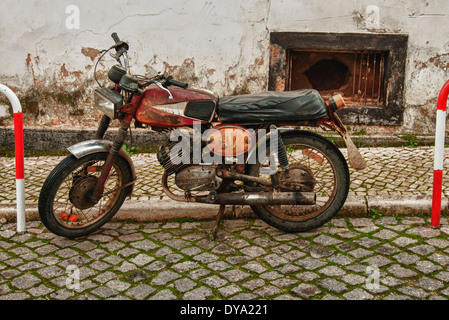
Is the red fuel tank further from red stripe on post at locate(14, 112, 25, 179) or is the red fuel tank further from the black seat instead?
red stripe on post at locate(14, 112, 25, 179)

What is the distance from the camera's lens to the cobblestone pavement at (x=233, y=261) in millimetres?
3555

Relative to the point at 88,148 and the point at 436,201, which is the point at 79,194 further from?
the point at 436,201

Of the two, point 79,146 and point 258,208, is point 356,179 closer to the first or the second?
point 258,208

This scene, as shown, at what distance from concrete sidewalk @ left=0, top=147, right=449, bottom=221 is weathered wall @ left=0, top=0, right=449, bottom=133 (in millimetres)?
1004

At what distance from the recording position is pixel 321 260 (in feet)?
13.1

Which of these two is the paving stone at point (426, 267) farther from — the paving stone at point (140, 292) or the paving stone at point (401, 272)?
the paving stone at point (140, 292)

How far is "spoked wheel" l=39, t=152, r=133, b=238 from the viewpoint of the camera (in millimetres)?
4172

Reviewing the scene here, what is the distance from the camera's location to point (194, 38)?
660 centimetres

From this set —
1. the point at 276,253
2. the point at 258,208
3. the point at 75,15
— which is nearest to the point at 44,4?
the point at 75,15

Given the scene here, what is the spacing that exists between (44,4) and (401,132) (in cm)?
454

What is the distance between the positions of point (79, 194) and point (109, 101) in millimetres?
779

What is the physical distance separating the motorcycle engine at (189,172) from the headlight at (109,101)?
0.49 metres

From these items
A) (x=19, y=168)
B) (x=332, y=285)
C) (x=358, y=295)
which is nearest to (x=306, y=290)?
(x=332, y=285)

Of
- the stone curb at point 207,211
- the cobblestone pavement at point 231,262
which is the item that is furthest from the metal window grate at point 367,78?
the cobblestone pavement at point 231,262
